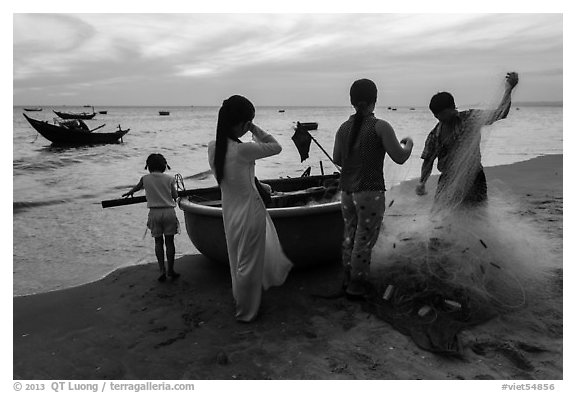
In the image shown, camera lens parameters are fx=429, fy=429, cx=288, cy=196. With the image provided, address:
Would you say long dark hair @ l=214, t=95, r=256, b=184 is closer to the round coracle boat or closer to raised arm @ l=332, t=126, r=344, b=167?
raised arm @ l=332, t=126, r=344, b=167

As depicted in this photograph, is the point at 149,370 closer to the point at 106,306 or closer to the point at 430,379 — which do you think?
the point at 106,306

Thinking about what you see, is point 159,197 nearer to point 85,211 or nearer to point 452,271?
point 452,271

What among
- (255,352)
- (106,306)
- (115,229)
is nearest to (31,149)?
(115,229)

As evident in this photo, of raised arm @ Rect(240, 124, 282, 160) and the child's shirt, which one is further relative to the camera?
the child's shirt

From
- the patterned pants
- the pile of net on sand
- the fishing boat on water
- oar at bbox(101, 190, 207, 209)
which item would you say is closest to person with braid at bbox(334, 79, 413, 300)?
the patterned pants

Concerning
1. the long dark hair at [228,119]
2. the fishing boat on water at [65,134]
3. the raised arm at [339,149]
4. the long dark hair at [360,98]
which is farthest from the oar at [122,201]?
the fishing boat on water at [65,134]

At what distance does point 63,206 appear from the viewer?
36.9 ft

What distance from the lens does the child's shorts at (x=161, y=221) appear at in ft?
15.8

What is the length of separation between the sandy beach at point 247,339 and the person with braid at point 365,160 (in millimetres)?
740

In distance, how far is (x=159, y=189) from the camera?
4.73 m

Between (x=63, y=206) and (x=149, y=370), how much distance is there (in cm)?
947

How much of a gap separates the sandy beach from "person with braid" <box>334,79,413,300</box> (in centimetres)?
74

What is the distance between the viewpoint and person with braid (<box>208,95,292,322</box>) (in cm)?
356

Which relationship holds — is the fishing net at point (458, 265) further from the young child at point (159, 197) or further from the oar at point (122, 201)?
the oar at point (122, 201)
